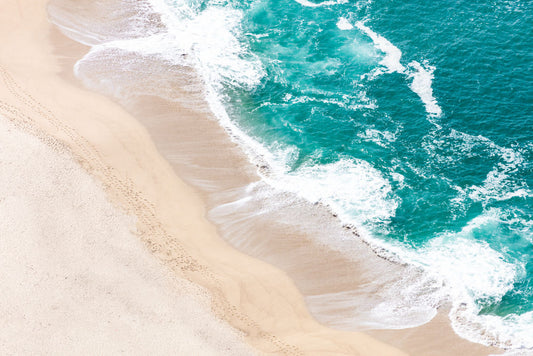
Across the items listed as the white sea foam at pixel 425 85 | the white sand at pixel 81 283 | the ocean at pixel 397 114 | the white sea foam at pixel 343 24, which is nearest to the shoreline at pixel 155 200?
the white sand at pixel 81 283

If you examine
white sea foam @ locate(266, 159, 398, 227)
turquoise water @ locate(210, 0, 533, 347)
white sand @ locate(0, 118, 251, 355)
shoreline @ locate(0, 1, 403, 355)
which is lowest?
white sand @ locate(0, 118, 251, 355)

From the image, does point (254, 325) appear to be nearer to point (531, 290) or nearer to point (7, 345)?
point (7, 345)

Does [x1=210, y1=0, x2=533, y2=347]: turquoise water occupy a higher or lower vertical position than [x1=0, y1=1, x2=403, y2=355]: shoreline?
higher

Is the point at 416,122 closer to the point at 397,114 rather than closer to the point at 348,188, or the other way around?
the point at 397,114

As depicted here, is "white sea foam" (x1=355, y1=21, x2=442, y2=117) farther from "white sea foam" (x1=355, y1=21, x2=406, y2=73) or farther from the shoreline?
the shoreline

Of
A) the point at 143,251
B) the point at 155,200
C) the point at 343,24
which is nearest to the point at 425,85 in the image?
the point at 343,24

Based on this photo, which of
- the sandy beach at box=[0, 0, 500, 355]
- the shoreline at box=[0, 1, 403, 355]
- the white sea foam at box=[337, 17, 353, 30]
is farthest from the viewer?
the white sea foam at box=[337, 17, 353, 30]

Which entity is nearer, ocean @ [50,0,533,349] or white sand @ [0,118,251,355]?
white sand @ [0,118,251,355]

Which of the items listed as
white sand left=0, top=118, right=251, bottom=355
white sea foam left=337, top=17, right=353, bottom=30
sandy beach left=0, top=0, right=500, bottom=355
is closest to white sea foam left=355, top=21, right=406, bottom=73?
white sea foam left=337, top=17, right=353, bottom=30
